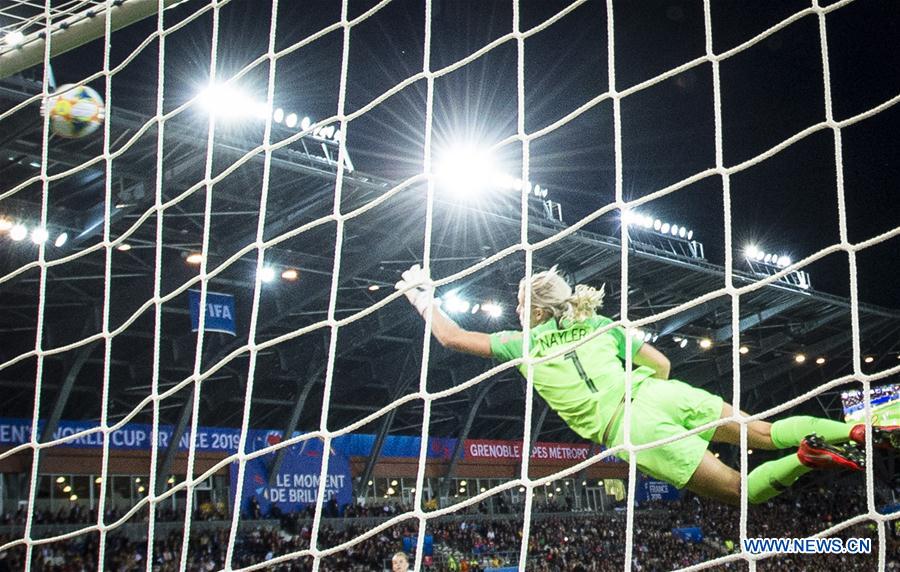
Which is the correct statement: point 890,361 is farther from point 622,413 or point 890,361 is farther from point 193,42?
point 622,413

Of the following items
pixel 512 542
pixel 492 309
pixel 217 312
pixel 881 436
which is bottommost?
pixel 881 436

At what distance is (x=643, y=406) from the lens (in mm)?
2916

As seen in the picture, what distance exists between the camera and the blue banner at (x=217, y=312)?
1489cm

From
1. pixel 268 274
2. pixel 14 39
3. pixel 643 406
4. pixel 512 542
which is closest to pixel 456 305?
pixel 268 274

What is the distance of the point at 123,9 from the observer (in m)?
3.60

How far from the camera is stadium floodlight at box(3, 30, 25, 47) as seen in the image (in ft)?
12.4

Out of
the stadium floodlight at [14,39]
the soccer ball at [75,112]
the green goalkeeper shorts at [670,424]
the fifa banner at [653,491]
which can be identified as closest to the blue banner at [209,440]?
the fifa banner at [653,491]

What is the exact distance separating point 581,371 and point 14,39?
2590mm

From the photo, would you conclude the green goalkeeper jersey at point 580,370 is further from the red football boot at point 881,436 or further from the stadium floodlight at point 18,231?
the stadium floodlight at point 18,231

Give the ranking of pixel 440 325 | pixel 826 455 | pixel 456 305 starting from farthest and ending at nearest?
pixel 456 305 < pixel 440 325 < pixel 826 455

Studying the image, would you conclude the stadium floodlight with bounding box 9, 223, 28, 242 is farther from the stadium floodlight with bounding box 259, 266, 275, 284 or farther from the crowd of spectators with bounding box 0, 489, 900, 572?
the crowd of spectators with bounding box 0, 489, 900, 572

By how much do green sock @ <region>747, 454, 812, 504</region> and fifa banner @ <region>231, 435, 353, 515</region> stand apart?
55.6 ft

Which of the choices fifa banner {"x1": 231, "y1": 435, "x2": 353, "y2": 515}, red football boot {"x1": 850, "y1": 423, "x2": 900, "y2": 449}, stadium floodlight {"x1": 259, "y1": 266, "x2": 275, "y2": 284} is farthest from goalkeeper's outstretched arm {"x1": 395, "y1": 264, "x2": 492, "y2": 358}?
fifa banner {"x1": 231, "y1": 435, "x2": 353, "y2": 515}

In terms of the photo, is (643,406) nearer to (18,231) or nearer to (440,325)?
(440,325)
